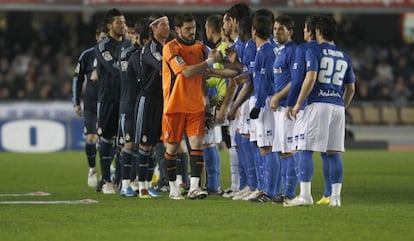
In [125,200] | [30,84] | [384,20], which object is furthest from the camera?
[384,20]

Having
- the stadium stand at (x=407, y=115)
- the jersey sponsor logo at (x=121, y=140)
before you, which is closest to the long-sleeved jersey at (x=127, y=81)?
the jersey sponsor logo at (x=121, y=140)

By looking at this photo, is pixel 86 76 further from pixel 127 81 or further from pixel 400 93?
pixel 400 93

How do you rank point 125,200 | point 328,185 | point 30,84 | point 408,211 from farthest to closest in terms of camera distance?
point 30,84 < point 125,200 < point 328,185 < point 408,211

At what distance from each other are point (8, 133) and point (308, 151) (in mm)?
17485

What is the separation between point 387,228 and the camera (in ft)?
36.5

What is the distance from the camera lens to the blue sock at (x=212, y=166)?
1584cm

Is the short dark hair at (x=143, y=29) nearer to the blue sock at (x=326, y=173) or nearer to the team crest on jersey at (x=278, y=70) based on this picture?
the team crest on jersey at (x=278, y=70)

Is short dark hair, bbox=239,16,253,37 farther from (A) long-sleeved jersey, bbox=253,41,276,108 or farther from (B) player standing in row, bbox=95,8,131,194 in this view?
(B) player standing in row, bbox=95,8,131,194

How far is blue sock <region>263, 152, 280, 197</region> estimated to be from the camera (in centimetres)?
1430

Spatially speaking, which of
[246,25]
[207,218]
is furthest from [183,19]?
[207,218]

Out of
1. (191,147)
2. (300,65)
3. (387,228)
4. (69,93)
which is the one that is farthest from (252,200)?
(69,93)

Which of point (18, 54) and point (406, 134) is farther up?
point (18, 54)

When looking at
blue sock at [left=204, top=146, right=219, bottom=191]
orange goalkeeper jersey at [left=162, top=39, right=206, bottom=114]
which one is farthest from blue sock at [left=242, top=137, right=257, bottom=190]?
orange goalkeeper jersey at [left=162, top=39, right=206, bottom=114]

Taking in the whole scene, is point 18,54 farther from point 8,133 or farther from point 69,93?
point 8,133
